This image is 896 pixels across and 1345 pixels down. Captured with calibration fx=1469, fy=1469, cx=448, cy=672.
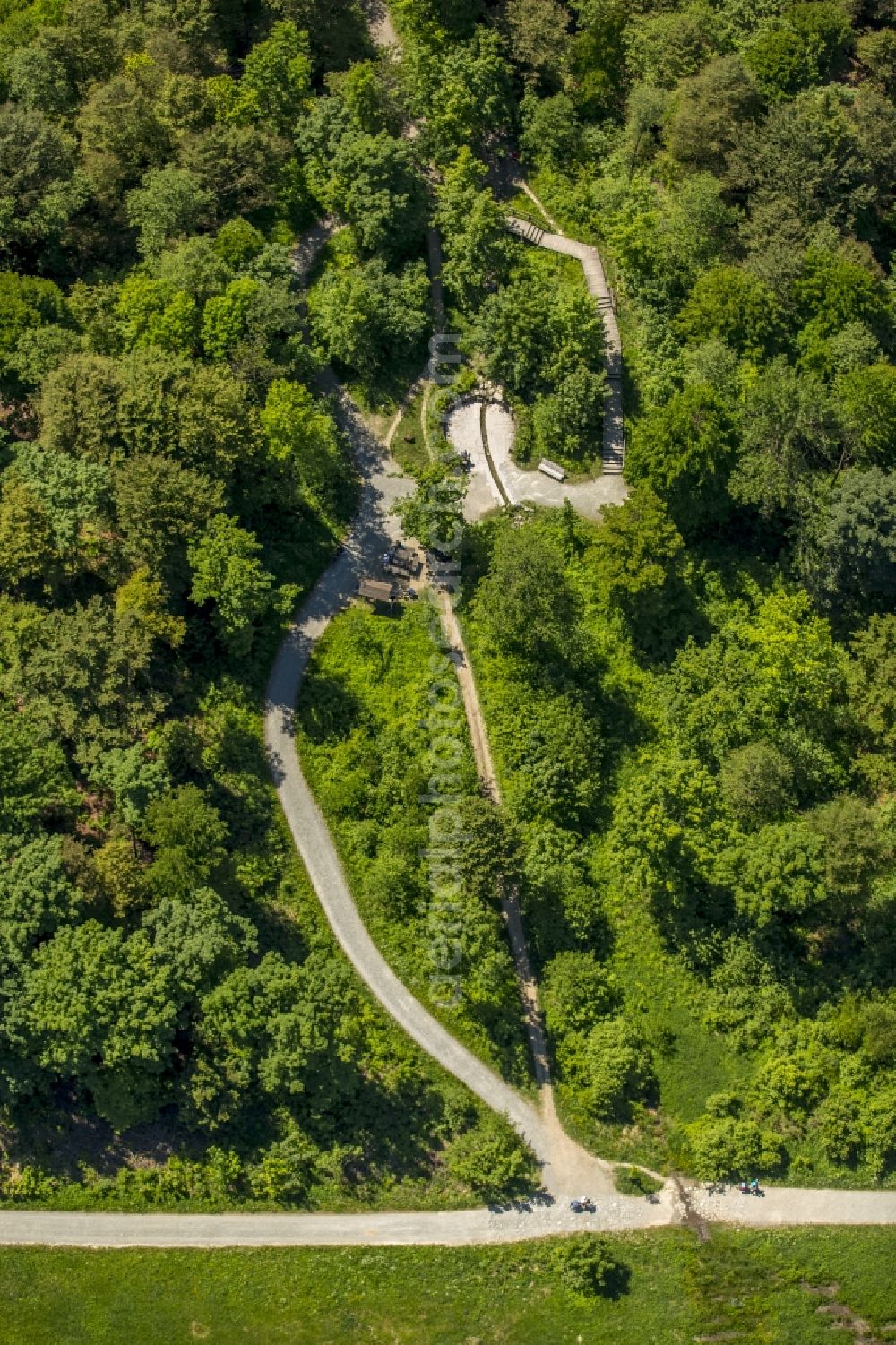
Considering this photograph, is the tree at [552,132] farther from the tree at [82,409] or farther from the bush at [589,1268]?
the bush at [589,1268]

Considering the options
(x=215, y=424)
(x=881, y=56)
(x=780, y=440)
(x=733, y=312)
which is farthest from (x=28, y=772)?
(x=881, y=56)

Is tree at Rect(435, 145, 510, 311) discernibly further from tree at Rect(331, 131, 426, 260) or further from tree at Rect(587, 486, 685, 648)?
Answer: tree at Rect(587, 486, 685, 648)

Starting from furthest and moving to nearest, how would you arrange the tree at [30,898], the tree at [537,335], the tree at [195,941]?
the tree at [537,335] → the tree at [195,941] → the tree at [30,898]

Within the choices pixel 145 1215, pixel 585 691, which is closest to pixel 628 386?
pixel 585 691

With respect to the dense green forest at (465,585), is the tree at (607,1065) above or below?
below

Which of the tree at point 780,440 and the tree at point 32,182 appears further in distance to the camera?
the tree at point 780,440

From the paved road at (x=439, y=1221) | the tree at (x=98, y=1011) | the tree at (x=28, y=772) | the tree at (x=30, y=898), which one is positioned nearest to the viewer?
the tree at (x=98, y=1011)

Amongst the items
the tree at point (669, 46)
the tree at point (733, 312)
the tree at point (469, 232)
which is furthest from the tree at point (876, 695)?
the tree at point (669, 46)

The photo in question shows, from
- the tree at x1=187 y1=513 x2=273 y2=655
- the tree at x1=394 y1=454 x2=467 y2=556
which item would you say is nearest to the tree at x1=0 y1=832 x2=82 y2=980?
the tree at x1=187 y1=513 x2=273 y2=655
